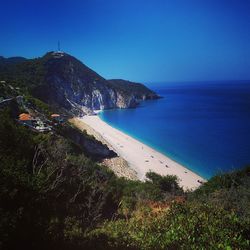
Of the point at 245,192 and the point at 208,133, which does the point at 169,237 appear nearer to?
the point at 245,192

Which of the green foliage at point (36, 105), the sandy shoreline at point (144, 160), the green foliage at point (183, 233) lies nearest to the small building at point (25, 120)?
the green foliage at point (36, 105)

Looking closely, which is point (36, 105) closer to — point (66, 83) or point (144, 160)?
point (144, 160)

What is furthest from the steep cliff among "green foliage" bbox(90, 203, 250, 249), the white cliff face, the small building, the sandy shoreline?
"green foliage" bbox(90, 203, 250, 249)

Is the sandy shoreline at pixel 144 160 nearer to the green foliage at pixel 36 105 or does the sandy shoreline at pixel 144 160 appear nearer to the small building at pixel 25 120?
the green foliage at pixel 36 105

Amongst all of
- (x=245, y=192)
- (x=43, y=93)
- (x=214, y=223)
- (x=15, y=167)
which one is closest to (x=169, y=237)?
(x=214, y=223)

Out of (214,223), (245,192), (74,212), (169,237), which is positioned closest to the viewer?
(169,237)

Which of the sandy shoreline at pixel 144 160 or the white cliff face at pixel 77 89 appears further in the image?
the white cliff face at pixel 77 89
